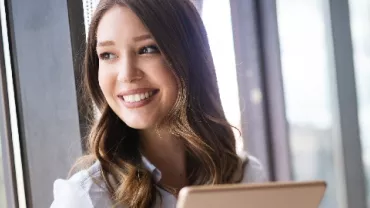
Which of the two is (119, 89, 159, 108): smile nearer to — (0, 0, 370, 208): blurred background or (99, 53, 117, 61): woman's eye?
(99, 53, 117, 61): woman's eye

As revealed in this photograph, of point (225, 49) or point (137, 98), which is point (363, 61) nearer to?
point (225, 49)

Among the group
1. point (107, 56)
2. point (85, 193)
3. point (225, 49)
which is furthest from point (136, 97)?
point (225, 49)

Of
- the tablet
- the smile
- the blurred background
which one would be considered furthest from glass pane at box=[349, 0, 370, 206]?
the tablet

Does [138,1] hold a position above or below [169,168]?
above

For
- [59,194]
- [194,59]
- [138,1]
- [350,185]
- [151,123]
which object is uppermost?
[138,1]

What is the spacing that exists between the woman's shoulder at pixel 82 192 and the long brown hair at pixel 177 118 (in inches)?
1.0

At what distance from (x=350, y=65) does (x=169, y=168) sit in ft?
3.40

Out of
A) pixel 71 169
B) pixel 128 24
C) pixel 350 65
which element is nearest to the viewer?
pixel 128 24

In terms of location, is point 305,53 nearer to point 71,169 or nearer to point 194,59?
point 194,59

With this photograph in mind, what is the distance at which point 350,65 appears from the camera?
2.00 meters

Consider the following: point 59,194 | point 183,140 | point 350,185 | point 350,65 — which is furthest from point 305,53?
point 59,194

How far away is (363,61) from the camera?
202 centimetres

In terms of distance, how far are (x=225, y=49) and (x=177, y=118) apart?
778mm

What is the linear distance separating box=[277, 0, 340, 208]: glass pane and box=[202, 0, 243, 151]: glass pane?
0.77ft
